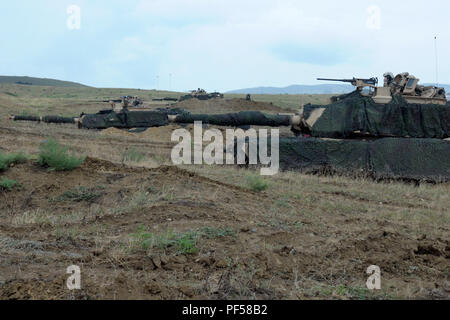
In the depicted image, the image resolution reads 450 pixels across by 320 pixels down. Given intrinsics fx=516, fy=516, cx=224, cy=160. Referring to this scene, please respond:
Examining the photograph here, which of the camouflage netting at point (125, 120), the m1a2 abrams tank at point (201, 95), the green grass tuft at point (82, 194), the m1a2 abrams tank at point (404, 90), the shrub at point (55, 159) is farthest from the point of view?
the m1a2 abrams tank at point (201, 95)

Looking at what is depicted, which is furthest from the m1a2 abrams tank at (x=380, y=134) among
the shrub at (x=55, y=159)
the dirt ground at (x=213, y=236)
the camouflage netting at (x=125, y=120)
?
the camouflage netting at (x=125, y=120)

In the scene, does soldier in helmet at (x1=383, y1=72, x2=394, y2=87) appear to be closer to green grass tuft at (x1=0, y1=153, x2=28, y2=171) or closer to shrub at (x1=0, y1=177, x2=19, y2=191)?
green grass tuft at (x1=0, y1=153, x2=28, y2=171)

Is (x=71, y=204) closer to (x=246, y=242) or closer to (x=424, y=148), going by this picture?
(x=246, y=242)

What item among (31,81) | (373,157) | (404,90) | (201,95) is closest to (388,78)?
(404,90)

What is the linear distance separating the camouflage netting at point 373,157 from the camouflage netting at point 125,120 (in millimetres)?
10985

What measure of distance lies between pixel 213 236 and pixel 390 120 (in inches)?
339

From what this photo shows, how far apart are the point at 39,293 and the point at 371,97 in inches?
439

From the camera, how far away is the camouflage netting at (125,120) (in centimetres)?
2223

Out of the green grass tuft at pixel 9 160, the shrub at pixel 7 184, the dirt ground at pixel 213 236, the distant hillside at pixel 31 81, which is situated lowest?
the dirt ground at pixel 213 236

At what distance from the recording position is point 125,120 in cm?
2266

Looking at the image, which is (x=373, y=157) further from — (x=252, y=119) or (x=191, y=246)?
(x=191, y=246)

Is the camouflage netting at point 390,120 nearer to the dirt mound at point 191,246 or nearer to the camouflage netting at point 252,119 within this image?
the camouflage netting at point 252,119

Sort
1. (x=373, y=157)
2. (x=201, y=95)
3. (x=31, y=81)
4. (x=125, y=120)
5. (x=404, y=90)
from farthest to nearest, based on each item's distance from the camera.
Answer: (x=31, y=81), (x=201, y=95), (x=125, y=120), (x=404, y=90), (x=373, y=157)
